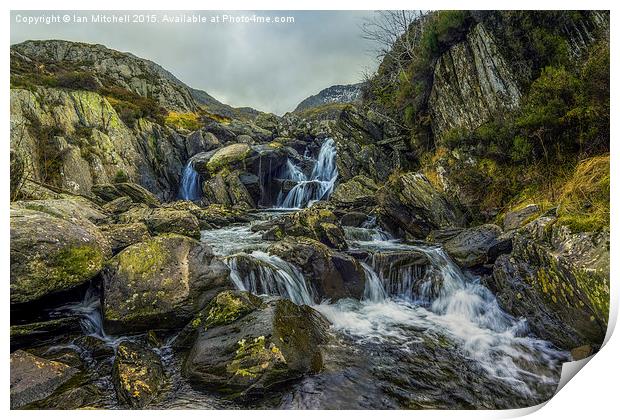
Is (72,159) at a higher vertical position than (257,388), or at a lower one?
higher

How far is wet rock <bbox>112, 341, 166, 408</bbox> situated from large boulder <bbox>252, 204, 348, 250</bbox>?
217 inches

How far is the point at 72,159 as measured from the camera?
15609 millimetres

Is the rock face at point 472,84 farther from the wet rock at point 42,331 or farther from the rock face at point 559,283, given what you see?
the wet rock at point 42,331

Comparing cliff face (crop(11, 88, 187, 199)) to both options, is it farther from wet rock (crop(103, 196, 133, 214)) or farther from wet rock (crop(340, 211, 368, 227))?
wet rock (crop(340, 211, 368, 227))

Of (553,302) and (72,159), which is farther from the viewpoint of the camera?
(72,159)

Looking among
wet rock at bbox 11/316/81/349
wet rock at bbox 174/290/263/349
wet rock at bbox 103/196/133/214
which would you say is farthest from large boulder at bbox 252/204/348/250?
wet rock at bbox 103/196/133/214

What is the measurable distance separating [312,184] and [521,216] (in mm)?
12678

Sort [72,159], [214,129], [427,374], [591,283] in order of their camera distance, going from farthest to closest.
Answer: [214,129] → [72,159] → [427,374] → [591,283]

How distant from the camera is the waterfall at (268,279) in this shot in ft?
21.4

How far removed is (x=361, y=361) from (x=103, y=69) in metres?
39.8

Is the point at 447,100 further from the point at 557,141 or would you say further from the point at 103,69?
the point at 103,69

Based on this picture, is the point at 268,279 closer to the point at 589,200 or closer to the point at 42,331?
the point at 42,331

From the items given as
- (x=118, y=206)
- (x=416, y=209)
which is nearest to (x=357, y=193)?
(x=416, y=209)
